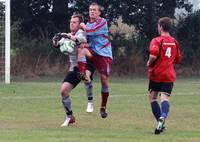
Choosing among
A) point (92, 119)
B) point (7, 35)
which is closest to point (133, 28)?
point (7, 35)

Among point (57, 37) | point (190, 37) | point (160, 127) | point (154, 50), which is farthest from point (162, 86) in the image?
point (190, 37)

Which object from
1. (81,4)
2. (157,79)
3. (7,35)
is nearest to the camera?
(157,79)

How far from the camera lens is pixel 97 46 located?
13109 mm

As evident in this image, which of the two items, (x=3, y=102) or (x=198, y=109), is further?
(x=3, y=102)

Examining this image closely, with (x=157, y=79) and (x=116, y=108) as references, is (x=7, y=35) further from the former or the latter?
(x=157, y=79)

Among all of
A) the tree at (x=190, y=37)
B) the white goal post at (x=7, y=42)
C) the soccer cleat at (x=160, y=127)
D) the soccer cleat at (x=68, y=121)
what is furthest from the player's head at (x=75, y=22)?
the tree at (x=190, y=37)

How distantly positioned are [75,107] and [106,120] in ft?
9.80

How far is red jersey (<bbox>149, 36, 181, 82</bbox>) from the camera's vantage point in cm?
1122

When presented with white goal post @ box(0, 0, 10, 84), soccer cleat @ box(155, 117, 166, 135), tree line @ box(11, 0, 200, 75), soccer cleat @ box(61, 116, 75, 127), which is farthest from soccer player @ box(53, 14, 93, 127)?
tree line @ box(11, 0, 200, 75)

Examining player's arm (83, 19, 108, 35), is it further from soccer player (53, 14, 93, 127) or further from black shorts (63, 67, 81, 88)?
black shorts (63, 67, 81, 88)

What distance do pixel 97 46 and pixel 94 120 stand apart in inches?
55.8

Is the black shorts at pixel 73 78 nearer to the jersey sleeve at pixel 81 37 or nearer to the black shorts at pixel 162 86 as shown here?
the jersey sleeve at pixel 81 37

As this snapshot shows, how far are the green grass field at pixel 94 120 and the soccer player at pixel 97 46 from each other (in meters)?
1.00

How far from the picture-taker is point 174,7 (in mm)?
39719
